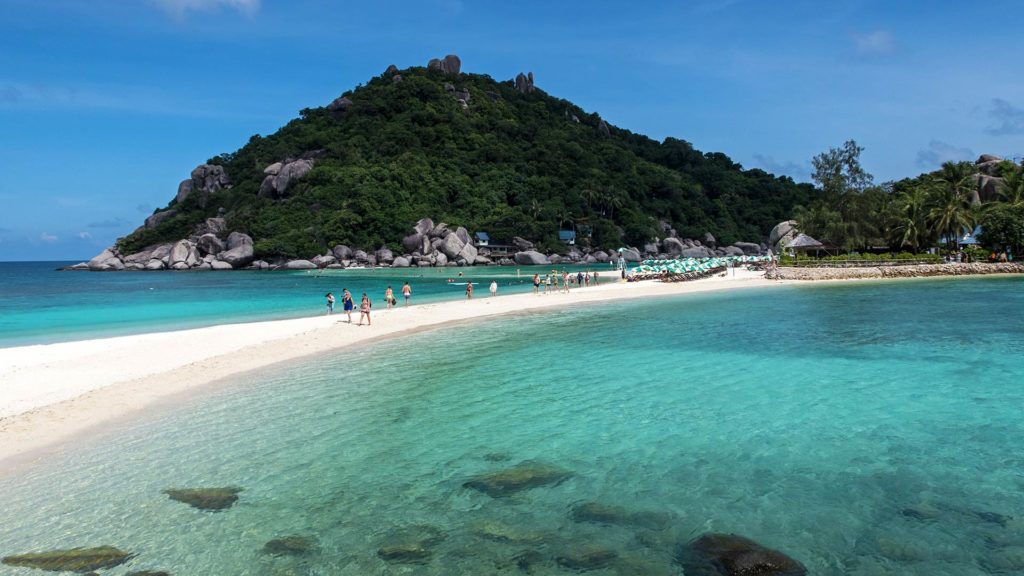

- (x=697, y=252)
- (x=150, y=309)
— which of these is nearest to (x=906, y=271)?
(x=150, y=309)

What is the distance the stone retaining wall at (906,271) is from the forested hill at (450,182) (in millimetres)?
58352

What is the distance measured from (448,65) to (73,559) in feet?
509

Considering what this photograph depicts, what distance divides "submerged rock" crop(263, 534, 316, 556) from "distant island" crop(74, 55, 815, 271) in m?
86.0

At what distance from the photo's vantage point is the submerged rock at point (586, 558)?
5.69 metres

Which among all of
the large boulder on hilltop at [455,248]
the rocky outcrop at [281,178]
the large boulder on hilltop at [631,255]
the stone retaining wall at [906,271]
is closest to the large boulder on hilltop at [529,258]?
the large boulder on hilltop at [455,248]

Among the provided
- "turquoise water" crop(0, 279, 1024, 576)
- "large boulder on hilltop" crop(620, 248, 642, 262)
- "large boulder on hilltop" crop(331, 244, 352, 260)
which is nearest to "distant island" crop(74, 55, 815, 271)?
"large boulder on hilltop" crop(331, 244, 352, 260)

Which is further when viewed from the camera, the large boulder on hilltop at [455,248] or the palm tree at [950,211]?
the large boulder on hilltop at [455,248]

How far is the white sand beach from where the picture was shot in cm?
1074

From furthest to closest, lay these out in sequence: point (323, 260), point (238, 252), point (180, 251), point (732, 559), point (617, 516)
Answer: point (180, 251), point (238, 252), point (323, 260), point (617, 516), point (732, 559)

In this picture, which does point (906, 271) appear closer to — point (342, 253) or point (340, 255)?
point (342, 253)

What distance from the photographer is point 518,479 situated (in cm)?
804

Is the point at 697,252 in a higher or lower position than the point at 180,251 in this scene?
lower

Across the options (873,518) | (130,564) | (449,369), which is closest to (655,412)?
(873,518)

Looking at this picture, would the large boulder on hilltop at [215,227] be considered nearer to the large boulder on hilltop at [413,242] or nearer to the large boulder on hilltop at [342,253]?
the large boulder on hilltop at [342,253]
